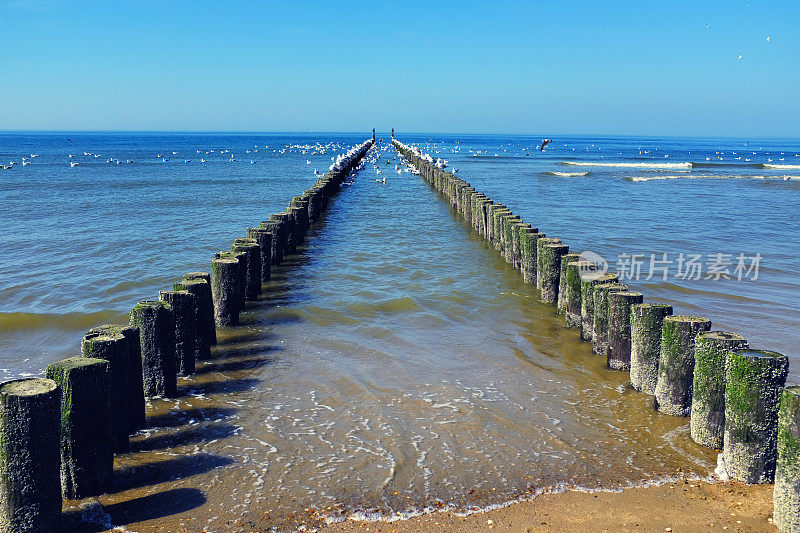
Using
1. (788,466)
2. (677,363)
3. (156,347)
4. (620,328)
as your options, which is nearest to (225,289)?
(156,347)

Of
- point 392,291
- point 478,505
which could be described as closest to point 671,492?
point 478,505

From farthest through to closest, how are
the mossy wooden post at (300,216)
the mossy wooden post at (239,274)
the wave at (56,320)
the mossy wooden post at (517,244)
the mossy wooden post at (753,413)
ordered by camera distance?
the mossy wooden post at (300,216), the mossy wooden post at (517,244), the wave at (56,320), the mossy wooden post at (239,274), the mossy wooden post at (753,413)

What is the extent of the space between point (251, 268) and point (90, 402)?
5.66m

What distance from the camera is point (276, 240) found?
1328 cm

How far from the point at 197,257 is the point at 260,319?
5903 mm

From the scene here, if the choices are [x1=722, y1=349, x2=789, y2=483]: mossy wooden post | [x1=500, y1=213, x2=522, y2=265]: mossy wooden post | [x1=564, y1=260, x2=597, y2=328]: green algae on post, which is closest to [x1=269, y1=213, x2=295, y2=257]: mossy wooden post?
[x1=500, y1=213, x2=522, y2=265]: mossy wooden post

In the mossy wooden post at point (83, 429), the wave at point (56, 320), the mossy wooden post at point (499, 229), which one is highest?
the mossy wooden post at point (499, 229)

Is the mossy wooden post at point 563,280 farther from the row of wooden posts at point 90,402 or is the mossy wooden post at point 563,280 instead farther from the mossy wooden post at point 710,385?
the row of wooden posts at point 90,402

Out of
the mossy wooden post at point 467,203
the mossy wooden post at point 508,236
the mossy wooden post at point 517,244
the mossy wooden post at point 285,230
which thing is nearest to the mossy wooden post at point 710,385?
the mossy wooden post at point 517,244

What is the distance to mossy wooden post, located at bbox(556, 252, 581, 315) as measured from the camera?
939cm

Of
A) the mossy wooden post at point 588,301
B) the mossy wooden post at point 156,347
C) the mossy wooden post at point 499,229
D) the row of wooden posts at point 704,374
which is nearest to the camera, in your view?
the row of wooden posts at point 704,374

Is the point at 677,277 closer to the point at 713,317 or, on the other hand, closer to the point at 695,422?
the point at 713,317

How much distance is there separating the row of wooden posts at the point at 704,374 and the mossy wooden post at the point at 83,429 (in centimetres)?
457

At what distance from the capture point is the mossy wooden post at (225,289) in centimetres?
892
